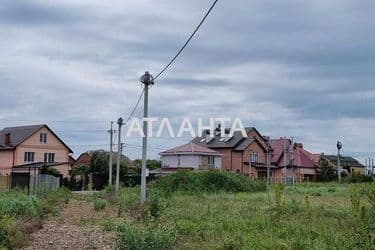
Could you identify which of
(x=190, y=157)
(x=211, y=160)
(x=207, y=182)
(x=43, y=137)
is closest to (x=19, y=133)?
(x=43, y=137)

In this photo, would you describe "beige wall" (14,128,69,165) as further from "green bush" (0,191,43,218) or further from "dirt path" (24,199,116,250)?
"dirt path" (24,199,116,250)

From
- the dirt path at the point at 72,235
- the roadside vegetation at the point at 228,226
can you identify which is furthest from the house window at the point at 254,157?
the dirt path at the point at 72,235

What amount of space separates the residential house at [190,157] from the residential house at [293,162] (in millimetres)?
9795

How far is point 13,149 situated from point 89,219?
45532 millimetres

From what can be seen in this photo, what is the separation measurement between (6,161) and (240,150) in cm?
2524

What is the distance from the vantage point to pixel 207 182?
36406 millimetres

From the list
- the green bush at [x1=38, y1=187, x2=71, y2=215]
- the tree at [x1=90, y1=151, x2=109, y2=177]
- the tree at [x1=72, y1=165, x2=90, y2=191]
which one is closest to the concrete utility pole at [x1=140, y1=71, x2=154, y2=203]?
the green bush at [x1=38, y1=187, x2=71, y2=215]

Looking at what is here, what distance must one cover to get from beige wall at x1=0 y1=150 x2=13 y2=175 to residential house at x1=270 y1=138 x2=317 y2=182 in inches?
1182

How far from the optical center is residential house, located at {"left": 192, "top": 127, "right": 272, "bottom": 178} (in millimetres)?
65062

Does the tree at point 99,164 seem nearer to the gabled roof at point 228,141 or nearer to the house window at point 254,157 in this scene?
the gabled roof at point 228,141

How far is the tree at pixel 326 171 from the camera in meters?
66.3

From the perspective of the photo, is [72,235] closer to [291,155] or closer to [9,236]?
[9,236]

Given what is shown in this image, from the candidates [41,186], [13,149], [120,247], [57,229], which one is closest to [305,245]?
[120,247]

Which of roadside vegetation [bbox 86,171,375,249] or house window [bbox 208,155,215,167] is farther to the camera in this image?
house window [bbox 208,155,215,167]
